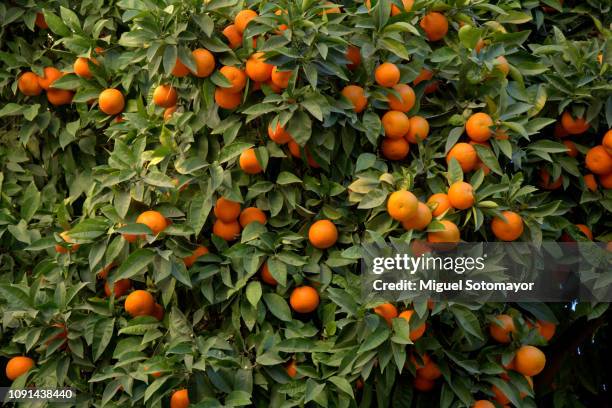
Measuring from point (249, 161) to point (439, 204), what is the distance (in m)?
0.50

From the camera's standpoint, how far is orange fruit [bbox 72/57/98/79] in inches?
104

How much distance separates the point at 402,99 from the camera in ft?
7.27

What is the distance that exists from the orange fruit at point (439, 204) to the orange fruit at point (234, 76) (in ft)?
1.87

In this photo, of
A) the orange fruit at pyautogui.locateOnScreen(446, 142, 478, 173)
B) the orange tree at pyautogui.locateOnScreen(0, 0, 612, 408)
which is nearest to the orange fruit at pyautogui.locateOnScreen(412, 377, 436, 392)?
the orange tree at pyautogui.locateOnScreen(0, 0, 612, 408)

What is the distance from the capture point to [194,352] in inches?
82.8

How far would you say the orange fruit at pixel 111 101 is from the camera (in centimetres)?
256

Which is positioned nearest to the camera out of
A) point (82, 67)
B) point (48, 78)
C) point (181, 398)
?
point (181, 398)

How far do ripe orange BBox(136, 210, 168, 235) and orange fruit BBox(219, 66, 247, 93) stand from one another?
0.38 metres

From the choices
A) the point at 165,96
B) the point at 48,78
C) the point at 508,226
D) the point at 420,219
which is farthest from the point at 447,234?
the point at 48,78

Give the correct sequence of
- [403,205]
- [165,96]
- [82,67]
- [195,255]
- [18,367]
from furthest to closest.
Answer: [82,67]
[18,367]
[165,96]
[195,255]
[403,205]

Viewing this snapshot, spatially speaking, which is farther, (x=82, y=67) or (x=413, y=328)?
(x=82, y=67)

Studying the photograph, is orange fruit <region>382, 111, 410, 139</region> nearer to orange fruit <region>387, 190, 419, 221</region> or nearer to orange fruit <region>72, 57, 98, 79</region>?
orange fruit <region>387, 190, 419, 221</region>

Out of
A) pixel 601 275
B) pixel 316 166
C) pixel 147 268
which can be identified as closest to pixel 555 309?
pixel 601 275

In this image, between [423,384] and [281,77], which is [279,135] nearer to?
[281,77]
